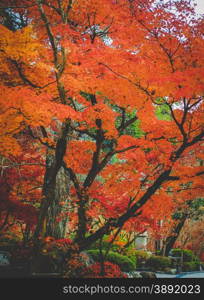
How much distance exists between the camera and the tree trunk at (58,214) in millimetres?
10922

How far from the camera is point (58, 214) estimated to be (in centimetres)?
1102

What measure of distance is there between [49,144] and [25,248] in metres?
3.45

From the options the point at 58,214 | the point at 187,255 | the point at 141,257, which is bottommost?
the point at 141,257

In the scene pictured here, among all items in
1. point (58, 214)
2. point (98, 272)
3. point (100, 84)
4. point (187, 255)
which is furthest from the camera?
point (187, 255)

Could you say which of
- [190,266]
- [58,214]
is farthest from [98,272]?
[190,266]

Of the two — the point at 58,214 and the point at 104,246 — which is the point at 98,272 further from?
the point at 104,246

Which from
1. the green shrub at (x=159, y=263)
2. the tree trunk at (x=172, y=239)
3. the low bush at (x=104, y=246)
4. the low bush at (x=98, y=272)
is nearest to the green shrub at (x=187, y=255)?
the tree trunk at (x=172, y=239)

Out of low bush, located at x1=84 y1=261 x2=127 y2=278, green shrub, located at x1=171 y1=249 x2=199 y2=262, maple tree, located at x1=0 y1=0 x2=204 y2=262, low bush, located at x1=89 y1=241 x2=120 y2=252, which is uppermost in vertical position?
maple tree, located at x1=0 y1=0 x2=204 y2=262

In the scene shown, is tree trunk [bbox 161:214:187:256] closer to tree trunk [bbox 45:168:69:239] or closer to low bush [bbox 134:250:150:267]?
low bush [bbox 134:250:150:267]

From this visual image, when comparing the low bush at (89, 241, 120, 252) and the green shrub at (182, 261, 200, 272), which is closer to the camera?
the low bush at (89, 241, 120, 252)

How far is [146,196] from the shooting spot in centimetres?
952

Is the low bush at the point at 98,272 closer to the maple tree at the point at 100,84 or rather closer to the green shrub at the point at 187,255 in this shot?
the maple tree at the point at 100,84

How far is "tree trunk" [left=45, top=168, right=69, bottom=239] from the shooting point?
10.9 metres

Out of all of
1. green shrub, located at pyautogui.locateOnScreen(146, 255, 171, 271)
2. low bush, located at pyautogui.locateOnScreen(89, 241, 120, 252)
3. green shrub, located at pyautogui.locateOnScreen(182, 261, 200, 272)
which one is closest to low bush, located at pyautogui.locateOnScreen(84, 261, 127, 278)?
low bush, located at pyautogui.locateOnScreen(89, 241, 120, 252)
